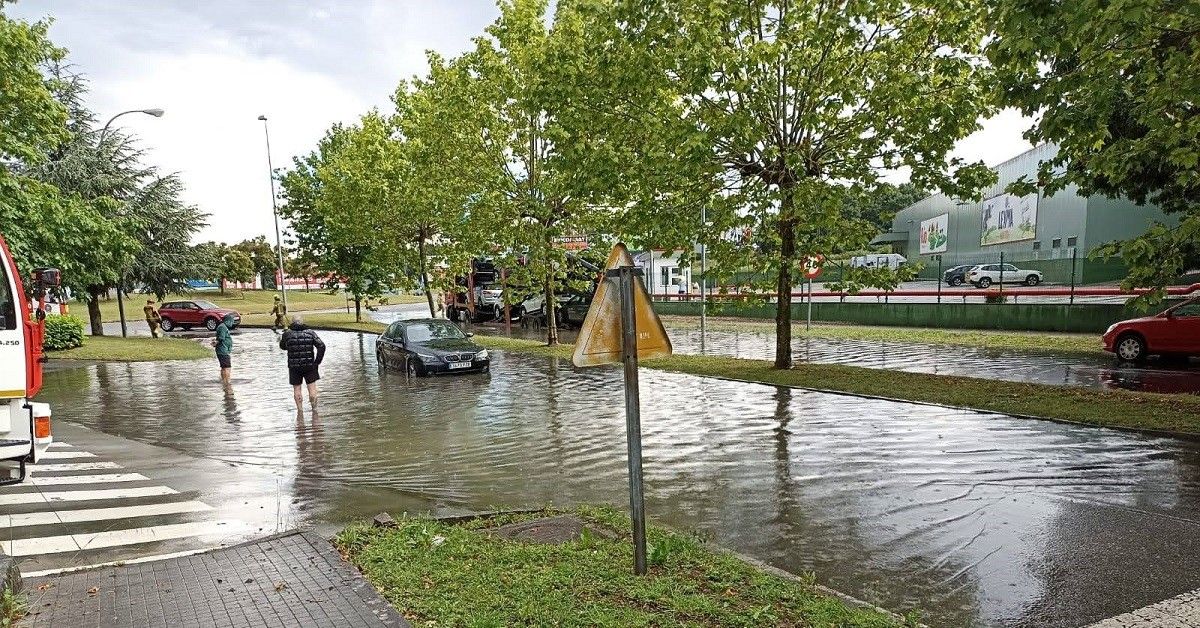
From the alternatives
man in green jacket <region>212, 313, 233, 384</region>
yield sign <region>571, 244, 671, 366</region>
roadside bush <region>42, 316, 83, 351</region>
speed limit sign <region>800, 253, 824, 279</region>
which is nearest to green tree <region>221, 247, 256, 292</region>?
roadside bush <region>42, 316, 83, 351</region>

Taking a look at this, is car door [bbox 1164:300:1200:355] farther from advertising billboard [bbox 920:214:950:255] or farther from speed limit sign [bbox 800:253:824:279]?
advertising billboard [bbox 920:214:950:255]

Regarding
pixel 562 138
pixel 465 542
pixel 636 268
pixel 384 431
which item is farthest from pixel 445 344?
pixel 636 268

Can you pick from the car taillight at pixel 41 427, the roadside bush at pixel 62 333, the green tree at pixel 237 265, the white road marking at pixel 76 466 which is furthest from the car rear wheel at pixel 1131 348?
the green tree at pixel 237 265

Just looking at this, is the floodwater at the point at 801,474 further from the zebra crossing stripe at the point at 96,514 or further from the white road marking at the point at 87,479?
the white road marking at the point at 87,479

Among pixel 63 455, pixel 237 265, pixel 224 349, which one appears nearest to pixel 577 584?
pixel 63 455

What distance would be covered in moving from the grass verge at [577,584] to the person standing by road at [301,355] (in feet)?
25.6

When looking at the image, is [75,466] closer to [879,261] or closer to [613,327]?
[613,327]

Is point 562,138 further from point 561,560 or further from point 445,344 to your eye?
point 561,560

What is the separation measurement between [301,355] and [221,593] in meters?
8.79

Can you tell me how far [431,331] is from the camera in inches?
726

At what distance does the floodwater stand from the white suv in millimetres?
21812

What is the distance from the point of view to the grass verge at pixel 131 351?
2234 cm

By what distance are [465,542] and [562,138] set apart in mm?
12666

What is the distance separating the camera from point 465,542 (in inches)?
215
